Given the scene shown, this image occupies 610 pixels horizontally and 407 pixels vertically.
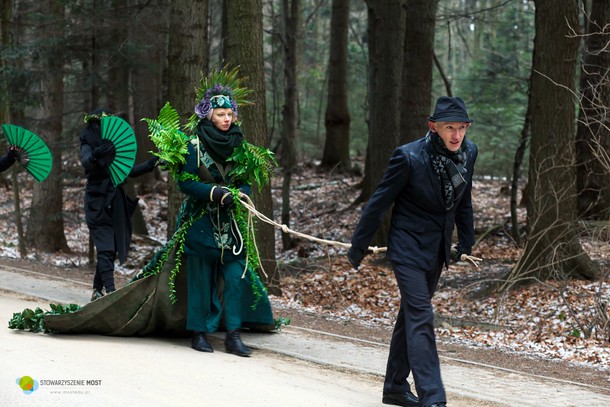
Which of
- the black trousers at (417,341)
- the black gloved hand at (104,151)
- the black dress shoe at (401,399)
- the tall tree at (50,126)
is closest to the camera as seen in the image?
the black trousers at (417,341)

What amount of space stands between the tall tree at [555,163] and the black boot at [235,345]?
21.3 ft

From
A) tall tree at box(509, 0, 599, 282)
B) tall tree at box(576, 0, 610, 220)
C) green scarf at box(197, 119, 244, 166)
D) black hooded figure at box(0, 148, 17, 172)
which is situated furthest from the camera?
tall tree at box(576, 0, 610, 220)

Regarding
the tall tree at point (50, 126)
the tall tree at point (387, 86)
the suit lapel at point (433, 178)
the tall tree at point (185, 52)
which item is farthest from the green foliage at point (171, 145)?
the tall tree at point (387, 86)

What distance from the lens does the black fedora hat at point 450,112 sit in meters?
6.20

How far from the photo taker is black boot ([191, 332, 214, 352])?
8.36 metres

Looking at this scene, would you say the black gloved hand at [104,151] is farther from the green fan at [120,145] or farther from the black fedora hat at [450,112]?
the black fedora hat at [450,112]

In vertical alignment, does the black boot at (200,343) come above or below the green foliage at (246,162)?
Result: below

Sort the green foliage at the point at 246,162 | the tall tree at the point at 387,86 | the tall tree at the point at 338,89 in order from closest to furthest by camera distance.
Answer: the green foliage at the point at 246,162 → the tall tree at the point at 387,86 → the tall tree at the point at 338,89

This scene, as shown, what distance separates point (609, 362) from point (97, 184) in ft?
21.4

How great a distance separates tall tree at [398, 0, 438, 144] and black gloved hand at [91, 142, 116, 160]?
7722 mm

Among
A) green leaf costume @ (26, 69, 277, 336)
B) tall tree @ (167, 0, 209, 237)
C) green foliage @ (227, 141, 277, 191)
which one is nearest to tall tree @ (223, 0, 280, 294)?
tall tree @ (167, 0, 209, 237)

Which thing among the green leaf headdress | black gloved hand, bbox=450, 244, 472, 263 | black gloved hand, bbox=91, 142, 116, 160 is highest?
→ the green leaf headdress

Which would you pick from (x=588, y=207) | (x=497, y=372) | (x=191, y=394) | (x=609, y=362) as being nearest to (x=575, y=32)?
(x=588, y=207)

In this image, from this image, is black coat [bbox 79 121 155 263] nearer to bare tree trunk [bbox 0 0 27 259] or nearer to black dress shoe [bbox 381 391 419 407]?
black dress shoe [bbox 381 391 419 407]
